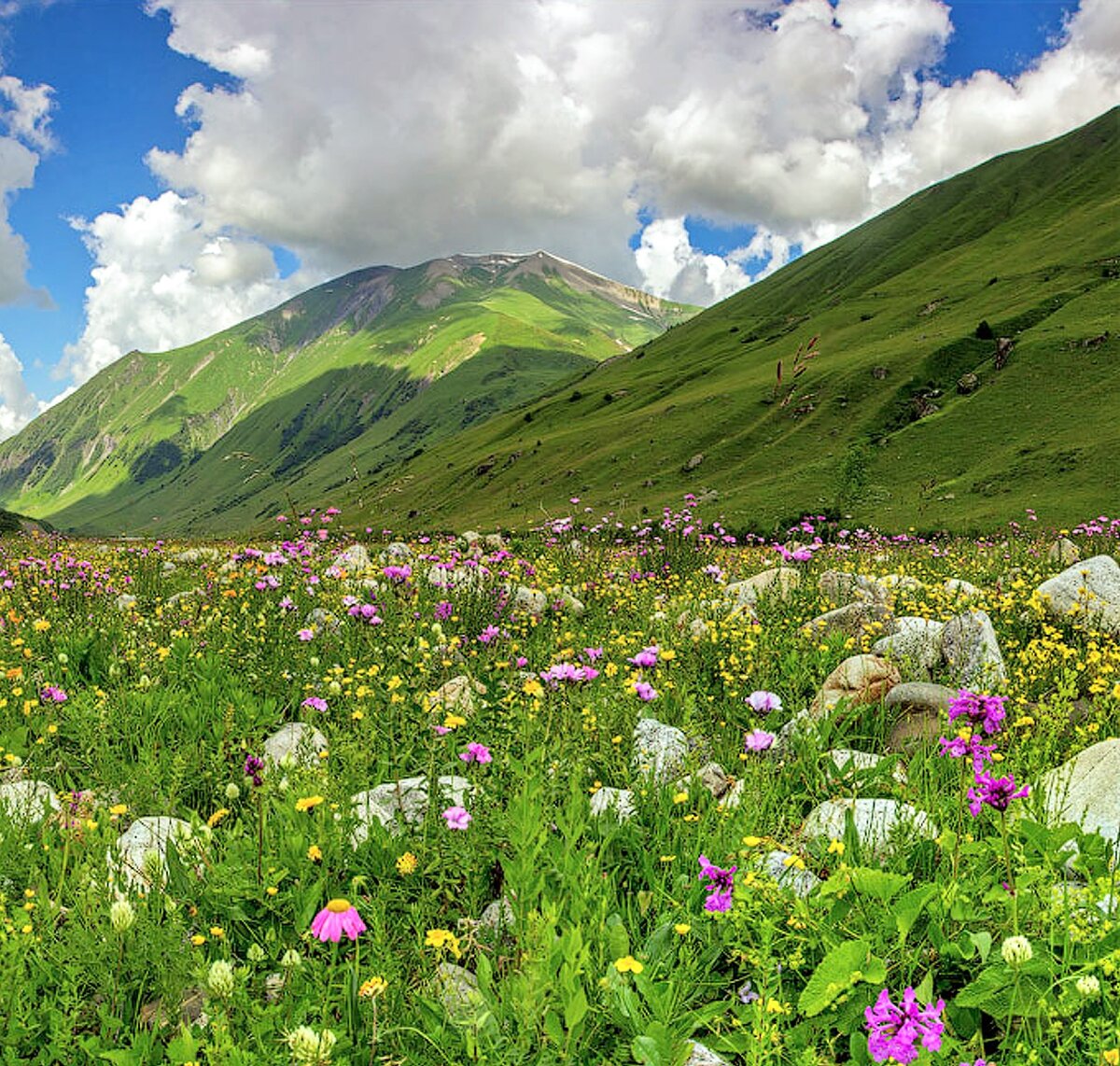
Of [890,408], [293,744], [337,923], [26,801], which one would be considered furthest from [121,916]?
[890,408]

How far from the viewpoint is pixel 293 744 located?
5.25 meters

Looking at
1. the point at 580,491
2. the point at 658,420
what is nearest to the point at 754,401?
the point at 658,420

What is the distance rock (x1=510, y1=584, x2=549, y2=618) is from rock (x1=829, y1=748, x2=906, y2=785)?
13.7 ft

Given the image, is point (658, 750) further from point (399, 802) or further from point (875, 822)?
point (399, 802)

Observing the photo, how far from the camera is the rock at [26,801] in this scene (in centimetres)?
397

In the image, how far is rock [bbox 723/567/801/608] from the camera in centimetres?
851

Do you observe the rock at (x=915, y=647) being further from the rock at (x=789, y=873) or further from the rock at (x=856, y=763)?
the rock at (x=789, y=873)

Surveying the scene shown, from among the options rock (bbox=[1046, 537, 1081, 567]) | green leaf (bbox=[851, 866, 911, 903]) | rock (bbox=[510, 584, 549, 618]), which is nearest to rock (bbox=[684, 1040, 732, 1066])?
green leaf (bbox=[851, 866, 911, 903])

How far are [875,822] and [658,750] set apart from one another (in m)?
1.41

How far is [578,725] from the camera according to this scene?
4.71m

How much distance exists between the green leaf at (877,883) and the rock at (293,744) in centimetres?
316

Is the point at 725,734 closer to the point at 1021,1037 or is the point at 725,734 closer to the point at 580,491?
the point at 1021,1037

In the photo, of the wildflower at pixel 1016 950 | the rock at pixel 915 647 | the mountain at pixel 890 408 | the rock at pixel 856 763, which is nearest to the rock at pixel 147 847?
the wildflower at pixel 1016 950

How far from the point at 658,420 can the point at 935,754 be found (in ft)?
283
